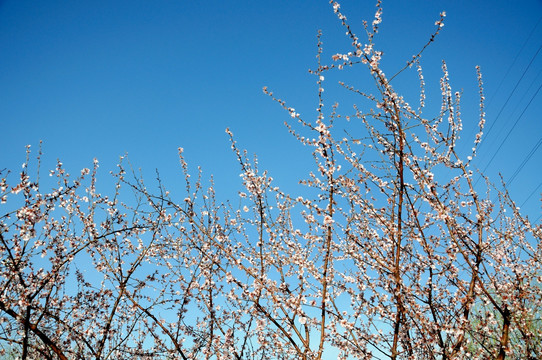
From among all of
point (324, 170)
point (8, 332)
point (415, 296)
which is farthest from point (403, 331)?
point (8, 332)

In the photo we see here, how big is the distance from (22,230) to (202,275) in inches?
98.8

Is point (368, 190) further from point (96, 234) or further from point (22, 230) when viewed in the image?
point (22, 230)

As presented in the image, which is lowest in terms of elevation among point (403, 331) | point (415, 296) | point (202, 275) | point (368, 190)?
point (403, 331)

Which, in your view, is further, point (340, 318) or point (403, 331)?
point (403, 331)

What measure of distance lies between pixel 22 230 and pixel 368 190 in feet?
15.1

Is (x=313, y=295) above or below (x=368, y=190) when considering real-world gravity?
below

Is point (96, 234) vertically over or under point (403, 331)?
over

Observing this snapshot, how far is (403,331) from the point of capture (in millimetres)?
4371

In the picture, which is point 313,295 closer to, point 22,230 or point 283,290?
point 283,290

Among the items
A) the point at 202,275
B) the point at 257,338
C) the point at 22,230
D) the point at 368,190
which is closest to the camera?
the point at 22,230

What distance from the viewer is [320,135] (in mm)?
3666

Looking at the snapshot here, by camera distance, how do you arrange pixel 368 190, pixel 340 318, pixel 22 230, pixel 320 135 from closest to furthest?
pixel 320 135
pixel 340 318
pixel 22 230
pixel 368 190

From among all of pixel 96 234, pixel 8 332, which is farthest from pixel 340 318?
pixel 8 332

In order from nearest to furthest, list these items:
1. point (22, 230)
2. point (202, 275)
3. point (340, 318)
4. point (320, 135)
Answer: point (320, 135)
point (340, 318)
point (22, 230)
point (202, 275)
